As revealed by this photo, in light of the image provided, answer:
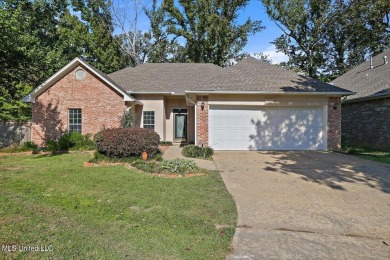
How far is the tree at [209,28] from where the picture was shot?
94.2 feet

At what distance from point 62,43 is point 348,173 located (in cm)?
2526

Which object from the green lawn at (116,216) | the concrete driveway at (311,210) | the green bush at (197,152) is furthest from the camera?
the green bush at (197,152)

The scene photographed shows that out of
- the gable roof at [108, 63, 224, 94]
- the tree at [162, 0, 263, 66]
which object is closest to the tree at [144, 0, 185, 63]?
the tree at [162, 0, 263, 66]

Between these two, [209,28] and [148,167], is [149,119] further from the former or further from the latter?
[209,28]

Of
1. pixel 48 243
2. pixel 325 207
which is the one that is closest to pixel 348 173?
pixel 325 207

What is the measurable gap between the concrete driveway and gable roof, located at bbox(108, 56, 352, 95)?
5126 mm

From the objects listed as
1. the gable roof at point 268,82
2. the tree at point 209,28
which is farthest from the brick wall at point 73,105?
the tree at point 209,28

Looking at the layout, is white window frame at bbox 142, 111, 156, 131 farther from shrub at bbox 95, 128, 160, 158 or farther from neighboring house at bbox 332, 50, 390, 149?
neighboring house at bbox 332, 50, 390, 149

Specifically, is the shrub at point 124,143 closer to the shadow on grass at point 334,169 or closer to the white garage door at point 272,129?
the white garage door at point 272,129

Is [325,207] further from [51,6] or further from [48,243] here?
[51,6]

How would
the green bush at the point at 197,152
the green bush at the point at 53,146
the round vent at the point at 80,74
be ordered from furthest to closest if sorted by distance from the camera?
the round vent at the point at 80,74, the green bush at the point at 53,146, the green bush at the point at 197,152

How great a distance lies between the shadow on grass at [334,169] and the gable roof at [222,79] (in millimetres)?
3867

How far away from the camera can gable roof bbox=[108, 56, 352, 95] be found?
13.3 meters

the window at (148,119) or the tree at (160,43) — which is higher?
the tree at (160,43)
